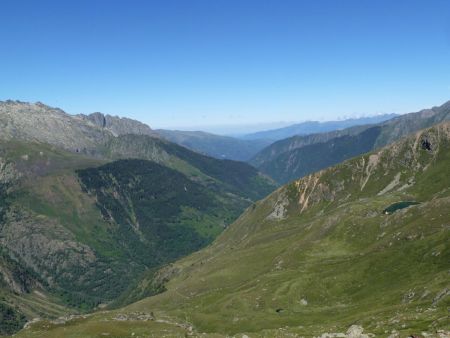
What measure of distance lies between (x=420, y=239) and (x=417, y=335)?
122m

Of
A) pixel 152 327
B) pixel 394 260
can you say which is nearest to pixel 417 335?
pixel 152 327

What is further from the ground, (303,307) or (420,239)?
(420,239)

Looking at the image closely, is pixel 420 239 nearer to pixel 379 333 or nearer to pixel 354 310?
pixel 354 310

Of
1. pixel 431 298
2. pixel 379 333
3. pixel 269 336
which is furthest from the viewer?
pixel 431 298

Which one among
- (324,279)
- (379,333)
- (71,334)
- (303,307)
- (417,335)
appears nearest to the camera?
(417,335)

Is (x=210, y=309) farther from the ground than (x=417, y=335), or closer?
closer

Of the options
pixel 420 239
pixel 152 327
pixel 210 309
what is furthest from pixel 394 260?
pixel 152 327

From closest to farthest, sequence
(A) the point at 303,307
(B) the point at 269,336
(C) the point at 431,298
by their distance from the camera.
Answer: (B) the point at 269,336, (C) the point at 431,298, (A) the point at 303,307

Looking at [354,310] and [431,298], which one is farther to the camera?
[354,310]

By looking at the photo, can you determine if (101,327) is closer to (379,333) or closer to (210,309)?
(210,309)

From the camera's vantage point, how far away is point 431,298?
392ft

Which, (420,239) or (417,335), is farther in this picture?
(420,239)

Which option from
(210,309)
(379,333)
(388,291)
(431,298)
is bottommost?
(210,309)

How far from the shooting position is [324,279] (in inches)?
7613
